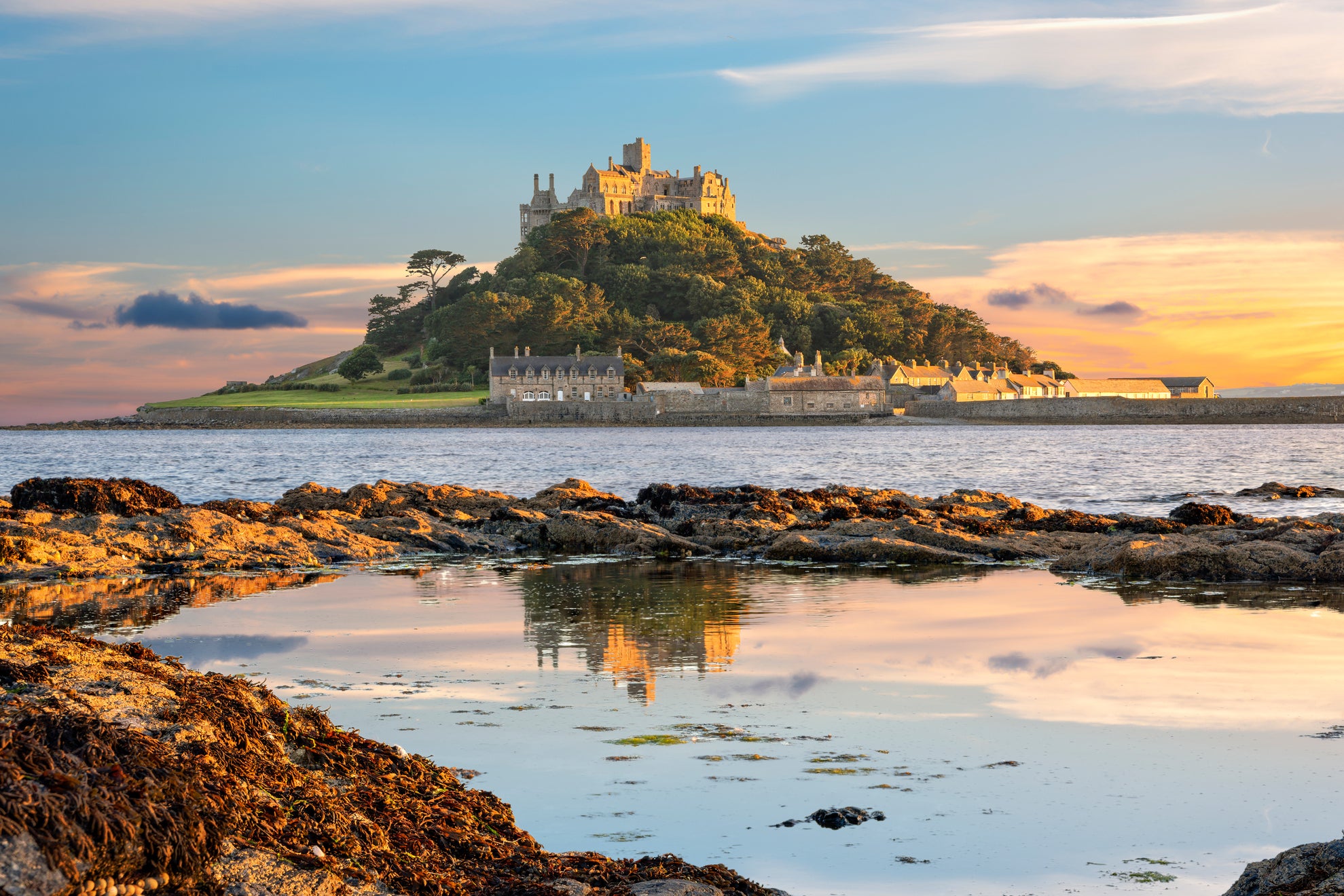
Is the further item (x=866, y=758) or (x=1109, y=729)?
(x=1109, y=729)

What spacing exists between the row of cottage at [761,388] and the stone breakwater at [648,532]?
10871 cm

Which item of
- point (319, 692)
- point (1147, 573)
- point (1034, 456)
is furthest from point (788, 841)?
point (1034, 456)

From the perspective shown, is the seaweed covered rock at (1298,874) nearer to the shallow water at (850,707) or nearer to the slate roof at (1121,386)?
the shallow water at (850,707)

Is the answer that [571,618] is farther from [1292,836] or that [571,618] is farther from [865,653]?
[1292,836]

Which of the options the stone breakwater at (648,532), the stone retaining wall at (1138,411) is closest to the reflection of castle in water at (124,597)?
the stone breakwater at (648,532)

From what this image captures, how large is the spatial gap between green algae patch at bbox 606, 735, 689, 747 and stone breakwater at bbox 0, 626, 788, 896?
1071mm

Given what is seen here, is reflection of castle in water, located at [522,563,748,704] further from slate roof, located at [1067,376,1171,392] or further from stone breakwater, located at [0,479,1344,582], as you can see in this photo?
slate roof, located at [1067,376,1171,392]

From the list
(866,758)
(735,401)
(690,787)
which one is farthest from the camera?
(735,401)

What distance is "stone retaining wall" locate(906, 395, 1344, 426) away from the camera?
120 m

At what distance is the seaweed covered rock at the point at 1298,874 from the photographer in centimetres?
377

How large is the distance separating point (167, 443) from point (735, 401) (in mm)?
61383

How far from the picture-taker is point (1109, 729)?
6.32 meters

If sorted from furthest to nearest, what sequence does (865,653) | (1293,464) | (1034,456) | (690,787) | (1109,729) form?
(1034,456)
(1293,464)
(865,653)
(1109,729)
(690,787)

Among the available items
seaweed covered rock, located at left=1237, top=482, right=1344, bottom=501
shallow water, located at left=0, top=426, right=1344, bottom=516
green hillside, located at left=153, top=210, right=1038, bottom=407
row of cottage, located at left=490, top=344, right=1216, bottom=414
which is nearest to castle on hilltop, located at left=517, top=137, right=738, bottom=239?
green hillside, located at left=153, top=210, right=1038, bottom=407
